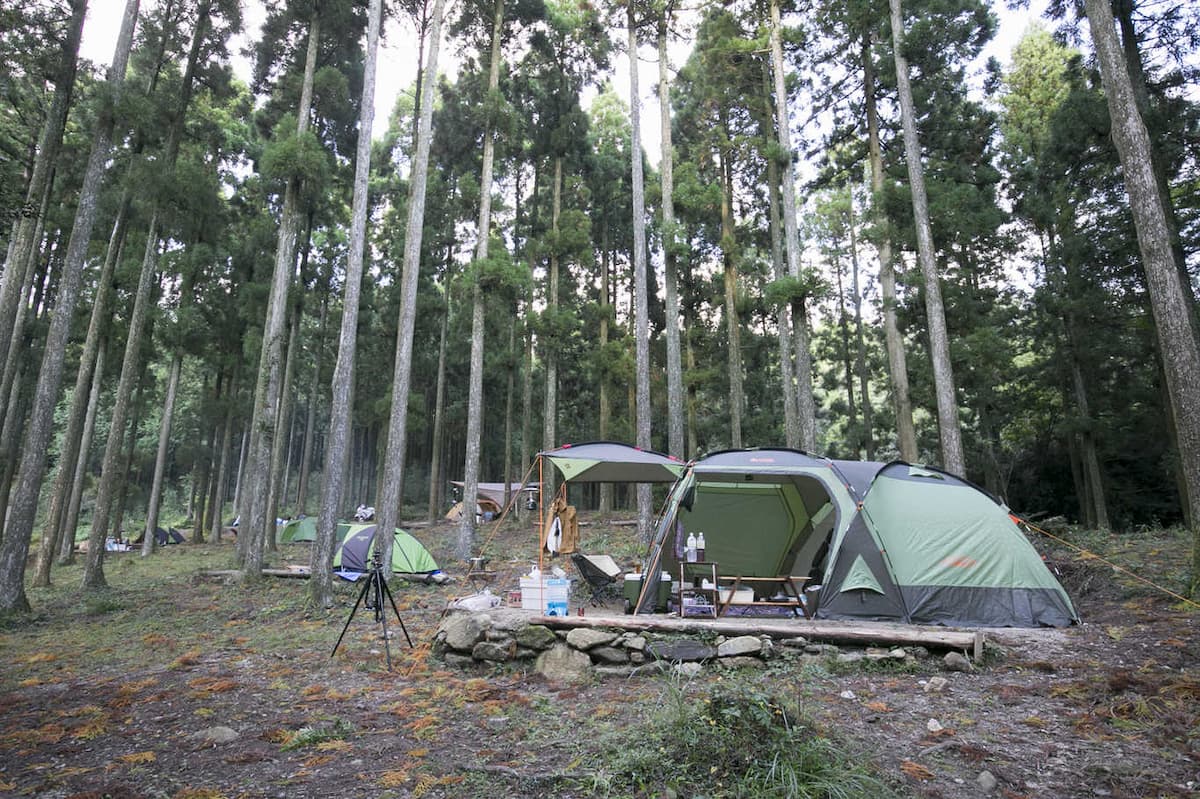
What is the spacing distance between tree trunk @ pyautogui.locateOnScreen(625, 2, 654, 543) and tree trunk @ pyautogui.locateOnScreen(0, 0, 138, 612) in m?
8.23

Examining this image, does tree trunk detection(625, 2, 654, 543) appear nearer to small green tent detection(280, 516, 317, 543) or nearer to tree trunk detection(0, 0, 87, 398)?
tree trunk detection(0, 0, 87, 398)

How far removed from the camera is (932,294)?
10.2m

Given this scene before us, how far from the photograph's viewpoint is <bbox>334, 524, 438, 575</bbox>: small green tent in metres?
10.8

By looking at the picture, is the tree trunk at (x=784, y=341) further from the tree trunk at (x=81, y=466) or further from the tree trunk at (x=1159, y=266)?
the tree trunk at (x=81, y=466)

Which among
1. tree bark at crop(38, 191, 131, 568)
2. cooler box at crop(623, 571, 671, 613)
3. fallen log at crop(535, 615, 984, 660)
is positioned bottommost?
fallen log at crop(535, 615, 984, 660)

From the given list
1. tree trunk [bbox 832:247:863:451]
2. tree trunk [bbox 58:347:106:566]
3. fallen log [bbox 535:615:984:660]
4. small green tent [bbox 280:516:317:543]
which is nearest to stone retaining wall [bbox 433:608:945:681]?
fallen log [bbox 535:615:984:660]

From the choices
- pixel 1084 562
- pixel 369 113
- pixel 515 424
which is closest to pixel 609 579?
pixel 1084 562

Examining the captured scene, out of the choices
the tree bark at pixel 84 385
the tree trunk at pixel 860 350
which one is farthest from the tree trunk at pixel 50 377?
the tree trunk at pixel 860 350

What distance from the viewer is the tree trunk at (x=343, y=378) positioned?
844 centimetres

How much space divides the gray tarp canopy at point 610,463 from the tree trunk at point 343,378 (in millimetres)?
3194

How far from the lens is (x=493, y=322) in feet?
57.6

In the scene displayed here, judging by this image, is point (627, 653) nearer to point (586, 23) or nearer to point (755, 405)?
point (586, 23)

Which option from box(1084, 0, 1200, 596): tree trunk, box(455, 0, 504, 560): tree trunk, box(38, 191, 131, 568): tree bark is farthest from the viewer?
box(455, 0, 504, 560): tree trunk

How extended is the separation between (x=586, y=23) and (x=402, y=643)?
1332 cm
